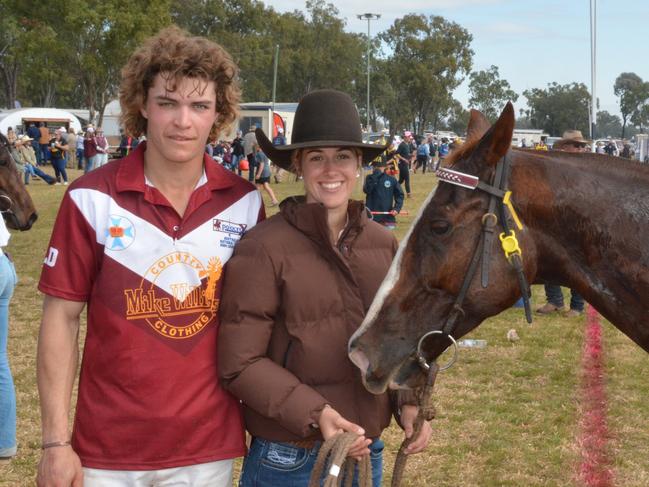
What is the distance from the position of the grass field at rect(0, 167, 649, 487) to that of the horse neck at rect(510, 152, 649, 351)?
285 cm

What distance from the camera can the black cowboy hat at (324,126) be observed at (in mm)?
2625

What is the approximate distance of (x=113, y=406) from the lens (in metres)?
2.47

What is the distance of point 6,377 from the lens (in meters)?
5.02

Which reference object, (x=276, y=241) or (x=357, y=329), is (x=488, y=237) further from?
(x=276, y=241)

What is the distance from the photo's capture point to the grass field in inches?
207

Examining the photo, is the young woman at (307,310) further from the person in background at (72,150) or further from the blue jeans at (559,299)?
the person in background at (72,150)

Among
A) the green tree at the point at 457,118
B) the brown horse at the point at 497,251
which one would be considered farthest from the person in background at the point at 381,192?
the green tree at the point at 457,118

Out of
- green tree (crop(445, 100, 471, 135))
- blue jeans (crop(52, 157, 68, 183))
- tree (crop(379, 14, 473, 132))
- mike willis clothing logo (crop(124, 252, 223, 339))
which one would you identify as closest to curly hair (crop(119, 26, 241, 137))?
mike willis clothing logo (crop(124, 252, 223, 339))

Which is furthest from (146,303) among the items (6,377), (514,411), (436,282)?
(514,411)

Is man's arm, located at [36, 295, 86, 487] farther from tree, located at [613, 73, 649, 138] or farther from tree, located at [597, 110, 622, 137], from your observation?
tree, located at [597, 110, 622, 137]

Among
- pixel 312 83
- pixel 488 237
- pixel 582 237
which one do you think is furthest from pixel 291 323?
pixel 312 83

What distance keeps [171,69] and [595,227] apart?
146 cm

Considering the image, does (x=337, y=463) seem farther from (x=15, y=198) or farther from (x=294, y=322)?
(x=15, y=198)

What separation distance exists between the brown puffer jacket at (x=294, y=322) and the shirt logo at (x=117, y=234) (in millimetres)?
334
